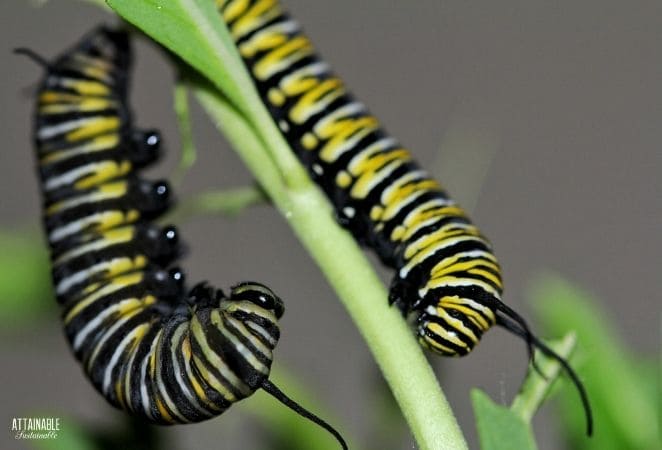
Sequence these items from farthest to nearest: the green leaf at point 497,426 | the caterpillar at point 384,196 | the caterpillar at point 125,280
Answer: the caterpillar at point 384,196, the caterpillar at point 125,280, the green leaf at point 497,426

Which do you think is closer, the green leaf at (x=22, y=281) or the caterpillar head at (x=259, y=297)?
the caterpillar head at (x=259, y=297)

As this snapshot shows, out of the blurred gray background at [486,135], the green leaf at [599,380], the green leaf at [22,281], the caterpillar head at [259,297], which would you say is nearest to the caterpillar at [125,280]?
the caterpillar head at [259,297]

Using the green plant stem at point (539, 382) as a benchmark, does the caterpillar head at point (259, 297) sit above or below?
above

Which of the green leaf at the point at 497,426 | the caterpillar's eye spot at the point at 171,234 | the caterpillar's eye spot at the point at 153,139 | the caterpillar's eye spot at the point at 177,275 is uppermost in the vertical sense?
the caterpillar's eye spot at the point at 153,139

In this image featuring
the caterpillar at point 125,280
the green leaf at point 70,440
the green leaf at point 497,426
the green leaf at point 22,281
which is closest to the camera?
the green leaf at point 497,426

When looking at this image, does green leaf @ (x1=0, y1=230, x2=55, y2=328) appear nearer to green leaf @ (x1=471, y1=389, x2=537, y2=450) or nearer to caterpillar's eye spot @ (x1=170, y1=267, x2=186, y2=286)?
caterpillar's eye spot @ (x1=170, y1=267, x2=186, y2=286)

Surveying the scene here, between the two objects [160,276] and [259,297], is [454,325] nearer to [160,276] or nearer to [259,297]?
[259,297]

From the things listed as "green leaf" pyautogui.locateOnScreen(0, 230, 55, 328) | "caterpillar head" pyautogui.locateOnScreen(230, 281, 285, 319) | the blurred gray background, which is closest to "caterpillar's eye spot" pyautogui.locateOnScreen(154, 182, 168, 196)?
"green leaf" pyautogui.locateOnScreen(0, 230, 55, 328)

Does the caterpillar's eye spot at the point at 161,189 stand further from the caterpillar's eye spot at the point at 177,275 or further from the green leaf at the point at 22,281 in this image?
the green leaf at the point at 22,281
